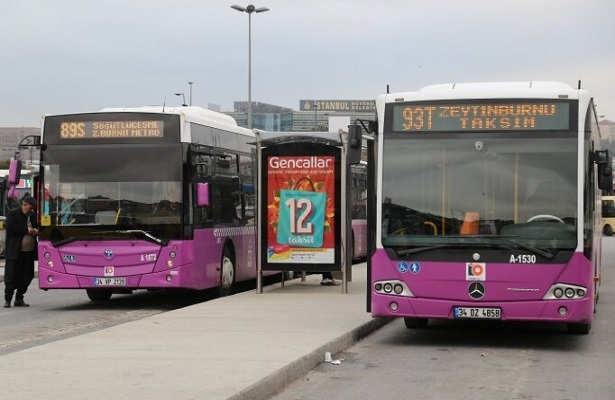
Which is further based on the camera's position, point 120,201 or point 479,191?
point 120,201

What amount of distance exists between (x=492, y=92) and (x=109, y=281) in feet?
23.9

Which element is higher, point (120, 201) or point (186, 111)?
point (186, 111)

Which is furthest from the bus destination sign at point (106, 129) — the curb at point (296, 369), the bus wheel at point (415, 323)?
the bus wheel at point (415, 323)

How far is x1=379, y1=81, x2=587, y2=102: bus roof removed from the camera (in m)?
10.7

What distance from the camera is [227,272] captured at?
1716 cm

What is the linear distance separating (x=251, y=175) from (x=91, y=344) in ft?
29.7

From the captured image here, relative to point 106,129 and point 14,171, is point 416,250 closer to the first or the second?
point 106,129

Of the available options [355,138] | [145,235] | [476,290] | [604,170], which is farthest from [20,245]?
[604,170]

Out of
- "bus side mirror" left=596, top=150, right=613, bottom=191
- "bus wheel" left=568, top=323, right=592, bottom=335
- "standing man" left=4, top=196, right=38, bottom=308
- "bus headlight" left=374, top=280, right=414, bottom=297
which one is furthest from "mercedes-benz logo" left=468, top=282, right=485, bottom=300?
"standing man" left=4, top=196, right=38, bottom=308

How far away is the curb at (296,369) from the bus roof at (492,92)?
9.70 feet

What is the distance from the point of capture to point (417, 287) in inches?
418

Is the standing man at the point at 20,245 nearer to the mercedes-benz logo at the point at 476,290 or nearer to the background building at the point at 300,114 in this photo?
the mercedes-benz logo at the point at 476,290

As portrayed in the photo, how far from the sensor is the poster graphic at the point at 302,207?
54.2 feet

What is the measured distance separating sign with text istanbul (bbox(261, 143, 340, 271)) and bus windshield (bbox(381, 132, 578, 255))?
18.6ft
